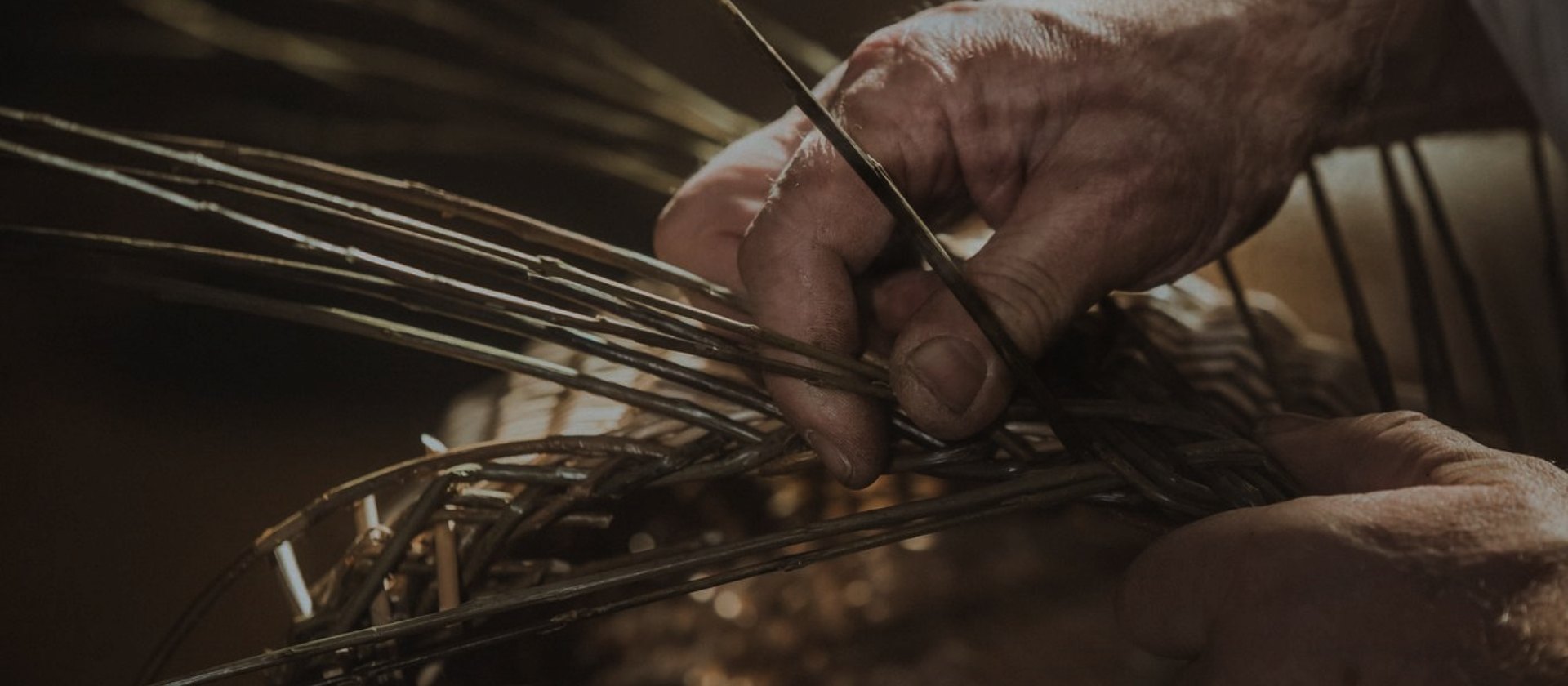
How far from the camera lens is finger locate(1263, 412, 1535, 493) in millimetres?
425

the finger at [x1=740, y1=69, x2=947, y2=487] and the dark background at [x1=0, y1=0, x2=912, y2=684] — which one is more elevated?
the dark background at [x1=0, y1=0, x2=912, y2=684]

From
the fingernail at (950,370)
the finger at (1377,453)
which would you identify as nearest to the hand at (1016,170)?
the fingernail at (950,370)

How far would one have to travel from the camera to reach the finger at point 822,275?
1.63 ft

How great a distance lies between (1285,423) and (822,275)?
213 millimetres

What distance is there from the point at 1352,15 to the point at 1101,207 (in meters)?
0.23

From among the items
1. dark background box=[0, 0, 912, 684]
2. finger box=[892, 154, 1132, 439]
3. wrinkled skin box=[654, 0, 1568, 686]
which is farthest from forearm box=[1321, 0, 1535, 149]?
dark background box=[0, 0, 912, 684]

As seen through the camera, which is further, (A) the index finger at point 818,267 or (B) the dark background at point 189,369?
(B) the dark background at point 189,369

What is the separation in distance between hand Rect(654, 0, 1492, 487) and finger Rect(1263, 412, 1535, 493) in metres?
0.11

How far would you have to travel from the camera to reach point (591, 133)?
1367 mm

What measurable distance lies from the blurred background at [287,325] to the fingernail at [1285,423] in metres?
0.36

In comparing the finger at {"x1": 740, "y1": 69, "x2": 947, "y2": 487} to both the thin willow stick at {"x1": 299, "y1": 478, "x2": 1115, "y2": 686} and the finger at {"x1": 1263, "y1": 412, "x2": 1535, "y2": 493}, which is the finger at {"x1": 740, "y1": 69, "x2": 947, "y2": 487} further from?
the finger at {"x1": 1263, "y1": 412, "x2": 1535, "y2": 493}

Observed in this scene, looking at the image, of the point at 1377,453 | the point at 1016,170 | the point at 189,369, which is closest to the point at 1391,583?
the point at 1377,453

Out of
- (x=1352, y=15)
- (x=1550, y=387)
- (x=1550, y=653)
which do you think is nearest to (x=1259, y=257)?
(x=1550, y=387)

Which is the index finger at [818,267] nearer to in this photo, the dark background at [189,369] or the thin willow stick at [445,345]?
the thin willow stick at [445,345]
